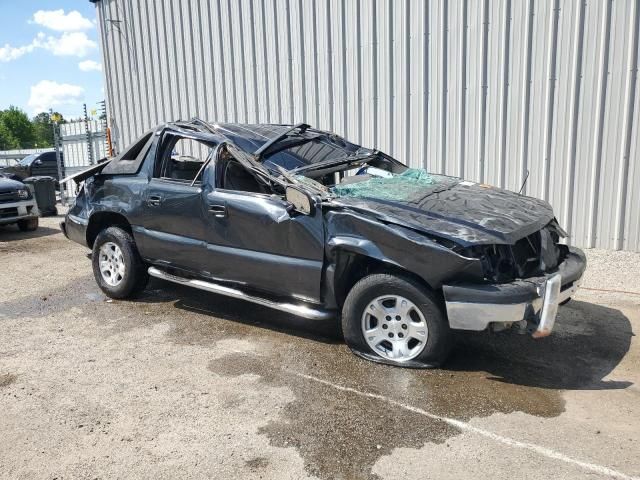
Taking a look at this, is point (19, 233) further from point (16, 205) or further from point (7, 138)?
point (7, 138)

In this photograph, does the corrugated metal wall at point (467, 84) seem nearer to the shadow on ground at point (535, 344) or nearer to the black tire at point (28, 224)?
the shadow on ground at point (535, 344)

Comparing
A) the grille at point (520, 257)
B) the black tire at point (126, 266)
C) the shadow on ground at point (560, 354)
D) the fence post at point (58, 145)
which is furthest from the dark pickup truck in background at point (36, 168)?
the grille at point (520, 257)

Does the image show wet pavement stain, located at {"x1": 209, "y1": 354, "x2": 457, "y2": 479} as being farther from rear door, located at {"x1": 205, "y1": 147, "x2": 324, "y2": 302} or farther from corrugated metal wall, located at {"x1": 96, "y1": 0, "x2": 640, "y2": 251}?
corrugated metal wall, located at {"x1": 96, "y1": 0, "x2": 640, "y2": 251}

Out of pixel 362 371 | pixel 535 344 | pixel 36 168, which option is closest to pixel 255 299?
pixel 362 371

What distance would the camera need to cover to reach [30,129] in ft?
281

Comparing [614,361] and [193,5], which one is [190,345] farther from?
[193,5]

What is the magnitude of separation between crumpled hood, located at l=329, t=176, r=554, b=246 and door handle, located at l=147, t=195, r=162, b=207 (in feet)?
6.54

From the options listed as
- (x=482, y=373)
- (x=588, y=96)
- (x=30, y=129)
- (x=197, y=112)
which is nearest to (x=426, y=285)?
(x=482, y=373)

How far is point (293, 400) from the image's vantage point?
381 cm

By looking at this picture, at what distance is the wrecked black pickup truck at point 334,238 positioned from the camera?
3861mm

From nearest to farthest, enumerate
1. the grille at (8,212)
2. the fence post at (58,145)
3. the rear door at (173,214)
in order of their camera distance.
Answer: the rear door at (173,214), the grille at (8,212), the fence post at (58,145)

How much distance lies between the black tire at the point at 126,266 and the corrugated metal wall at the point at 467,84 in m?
4.35

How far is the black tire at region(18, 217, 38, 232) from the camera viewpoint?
1093 centimetres

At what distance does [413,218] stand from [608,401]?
1.74m
